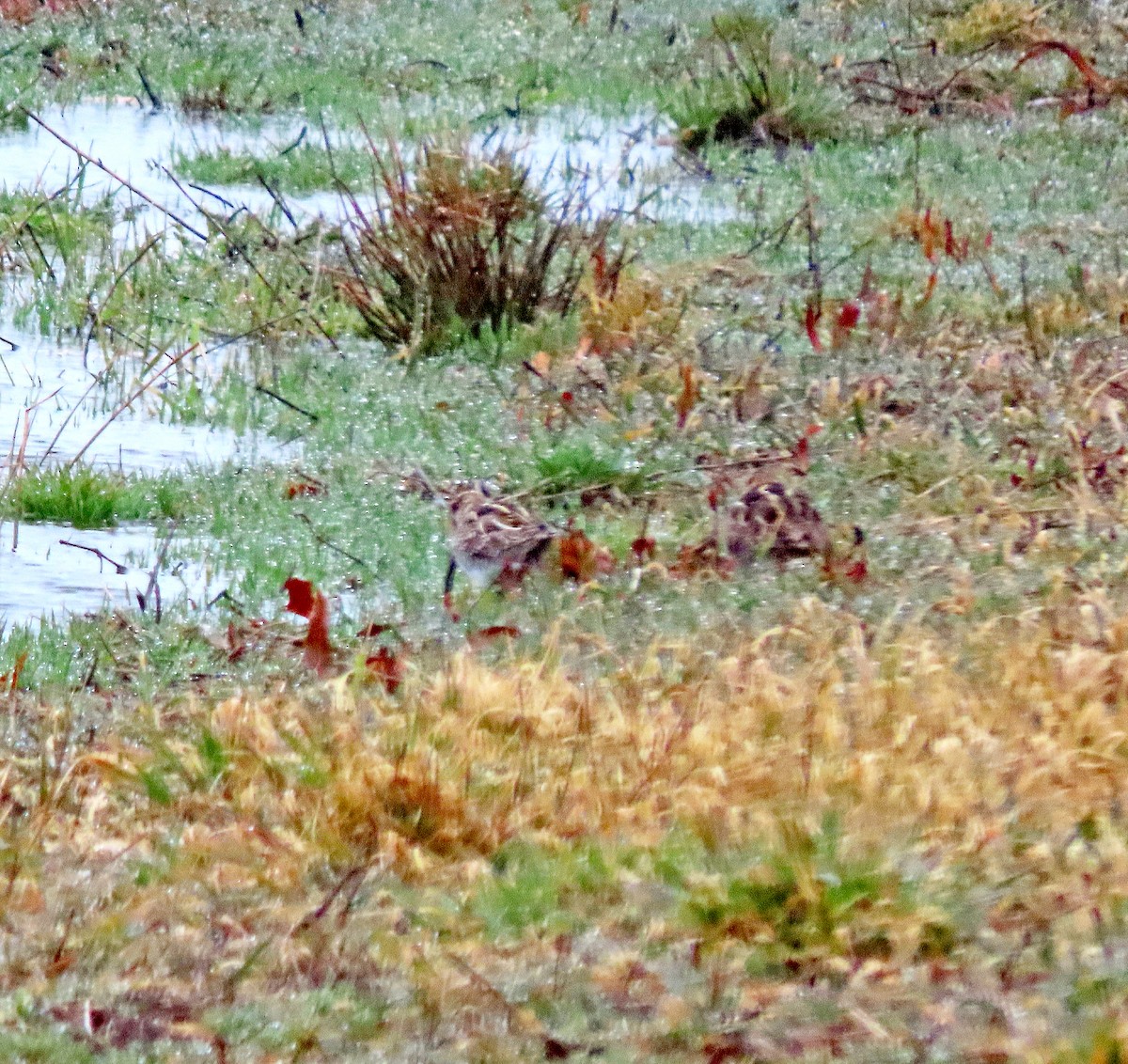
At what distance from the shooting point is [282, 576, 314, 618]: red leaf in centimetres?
403

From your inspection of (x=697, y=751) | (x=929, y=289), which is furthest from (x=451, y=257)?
(x=697, y=751)

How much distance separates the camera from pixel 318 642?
3.87 m

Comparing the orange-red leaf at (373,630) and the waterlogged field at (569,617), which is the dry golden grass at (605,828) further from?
the orange-red leaf at (373,630)

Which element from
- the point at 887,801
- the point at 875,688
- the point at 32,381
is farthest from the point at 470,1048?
the point at 32,381

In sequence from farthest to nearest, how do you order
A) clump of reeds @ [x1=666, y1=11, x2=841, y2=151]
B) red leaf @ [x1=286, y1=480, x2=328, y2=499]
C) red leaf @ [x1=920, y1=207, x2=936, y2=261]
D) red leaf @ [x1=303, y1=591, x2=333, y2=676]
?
clump of reeds @ [x1=666, y1=11, x2=841, y2=151] < red leaf @ [x1=920, y1=207, x2=936, y2=261] < red leaf @ [x1=286, y1=480, x2=328, y2=499] < red leaf @ [x1=303, y1=591, x2=333, y2=676]

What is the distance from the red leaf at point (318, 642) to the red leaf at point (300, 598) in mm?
147

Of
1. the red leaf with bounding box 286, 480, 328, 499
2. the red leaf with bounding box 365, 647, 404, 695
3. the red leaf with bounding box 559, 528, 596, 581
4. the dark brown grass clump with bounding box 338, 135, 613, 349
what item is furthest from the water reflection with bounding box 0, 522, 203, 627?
the dark brown grass clump with bounding box 338, 135, 613, 349

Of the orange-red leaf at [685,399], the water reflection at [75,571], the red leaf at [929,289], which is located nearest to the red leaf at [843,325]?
the red leaf at [929,289]

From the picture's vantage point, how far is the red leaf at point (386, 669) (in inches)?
142

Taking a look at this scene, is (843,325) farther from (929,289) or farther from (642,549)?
(642,549)

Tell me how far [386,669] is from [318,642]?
0.24 m

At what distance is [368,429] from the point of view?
18.3 feet

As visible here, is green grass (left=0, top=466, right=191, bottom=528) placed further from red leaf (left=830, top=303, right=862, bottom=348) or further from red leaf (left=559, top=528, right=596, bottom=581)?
red leaf (left=830, top=303, right=862, bottom=348)

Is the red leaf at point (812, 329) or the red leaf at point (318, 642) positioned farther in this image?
the red leaf at point (812, 329)
